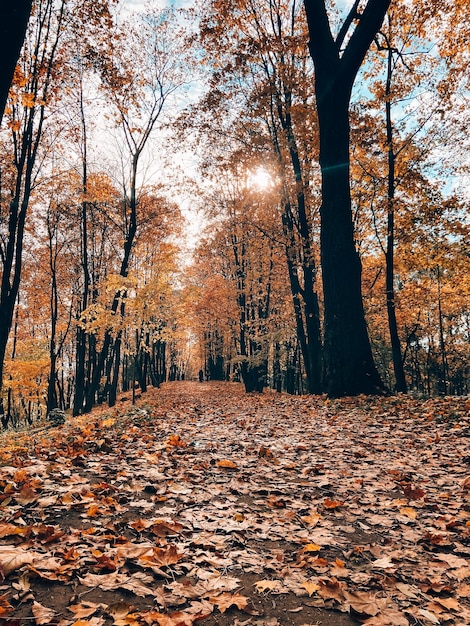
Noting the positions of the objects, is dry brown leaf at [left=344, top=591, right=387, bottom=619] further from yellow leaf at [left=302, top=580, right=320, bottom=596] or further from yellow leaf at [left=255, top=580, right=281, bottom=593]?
yellow leaf at [left=255, top=580, right=281, bottom=593]

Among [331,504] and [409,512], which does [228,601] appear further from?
[409,512]

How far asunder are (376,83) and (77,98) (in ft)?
40.6

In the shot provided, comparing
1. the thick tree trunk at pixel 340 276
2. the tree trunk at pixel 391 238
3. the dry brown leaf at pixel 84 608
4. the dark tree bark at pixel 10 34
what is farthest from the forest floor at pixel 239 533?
the tree trunk at pixel 391 238

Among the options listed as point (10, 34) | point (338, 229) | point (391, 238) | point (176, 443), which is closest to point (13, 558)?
point (176, 443)

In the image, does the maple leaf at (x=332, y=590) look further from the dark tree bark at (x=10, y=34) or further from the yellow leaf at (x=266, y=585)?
the dark tree bark at (x=10, y=34)

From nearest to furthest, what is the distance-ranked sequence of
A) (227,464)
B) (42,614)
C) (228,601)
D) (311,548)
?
(42,614) < (228,601) < (311,548) < (227,464)

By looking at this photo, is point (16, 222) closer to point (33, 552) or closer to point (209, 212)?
point (209, 212)

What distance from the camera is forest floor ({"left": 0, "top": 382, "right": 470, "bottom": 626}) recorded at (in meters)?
1.83

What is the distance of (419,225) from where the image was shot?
14.2 meters

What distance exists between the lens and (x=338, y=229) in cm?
862

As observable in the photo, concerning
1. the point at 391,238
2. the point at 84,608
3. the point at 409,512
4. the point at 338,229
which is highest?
the point at 391,238

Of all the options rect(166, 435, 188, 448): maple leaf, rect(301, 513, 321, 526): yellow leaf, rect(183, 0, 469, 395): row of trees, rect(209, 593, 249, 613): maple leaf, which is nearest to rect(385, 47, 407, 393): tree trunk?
rect(183, 0, 469, 395): row of trees

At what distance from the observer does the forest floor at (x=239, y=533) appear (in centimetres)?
183

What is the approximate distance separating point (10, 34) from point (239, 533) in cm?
446
